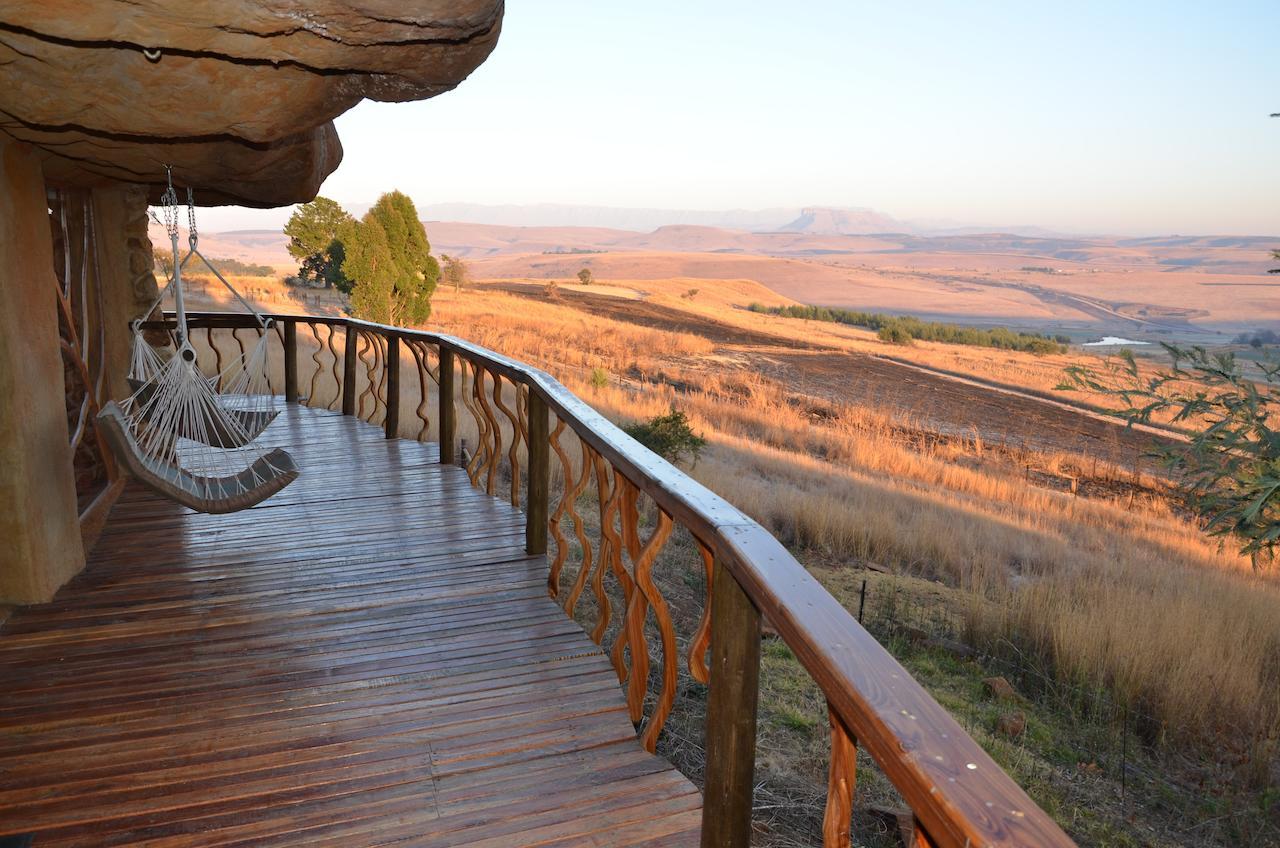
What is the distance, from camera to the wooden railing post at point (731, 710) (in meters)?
1.55

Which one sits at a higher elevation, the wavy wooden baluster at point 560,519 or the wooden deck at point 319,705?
Answer: the wavy wooden baluster at point 560,519

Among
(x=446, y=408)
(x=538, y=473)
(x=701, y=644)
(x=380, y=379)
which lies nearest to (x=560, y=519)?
(x=538, y=473)

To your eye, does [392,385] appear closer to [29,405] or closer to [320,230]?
[29,405]

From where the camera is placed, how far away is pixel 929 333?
1427 inches

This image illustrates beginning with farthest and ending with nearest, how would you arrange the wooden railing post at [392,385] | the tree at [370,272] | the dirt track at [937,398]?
the tree at [370,272] < the dirt track at [937,398] < the wooden railing post at [392,385]

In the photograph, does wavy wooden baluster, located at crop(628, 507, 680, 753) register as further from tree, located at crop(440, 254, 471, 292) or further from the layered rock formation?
tree, located at crop(440, 254, 471, 292)

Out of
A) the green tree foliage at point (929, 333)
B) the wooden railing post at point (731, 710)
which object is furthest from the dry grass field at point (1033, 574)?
the green tree foliage at point (929, 333)

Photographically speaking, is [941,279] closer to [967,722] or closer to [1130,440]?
[1130,440]

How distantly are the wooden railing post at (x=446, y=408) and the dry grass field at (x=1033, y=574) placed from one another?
2.59 meters

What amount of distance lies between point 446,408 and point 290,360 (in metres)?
3.29

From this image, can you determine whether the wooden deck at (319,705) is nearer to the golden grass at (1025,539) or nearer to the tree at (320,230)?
the golden grass at (1025,539)

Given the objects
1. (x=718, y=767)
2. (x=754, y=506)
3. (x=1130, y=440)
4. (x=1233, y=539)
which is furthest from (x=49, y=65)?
(x=1130, y=440)

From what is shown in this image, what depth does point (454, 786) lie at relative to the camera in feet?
7.13

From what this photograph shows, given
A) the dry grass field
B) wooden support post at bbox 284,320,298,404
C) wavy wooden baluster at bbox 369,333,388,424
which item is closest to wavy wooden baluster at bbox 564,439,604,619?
the dry grass field
